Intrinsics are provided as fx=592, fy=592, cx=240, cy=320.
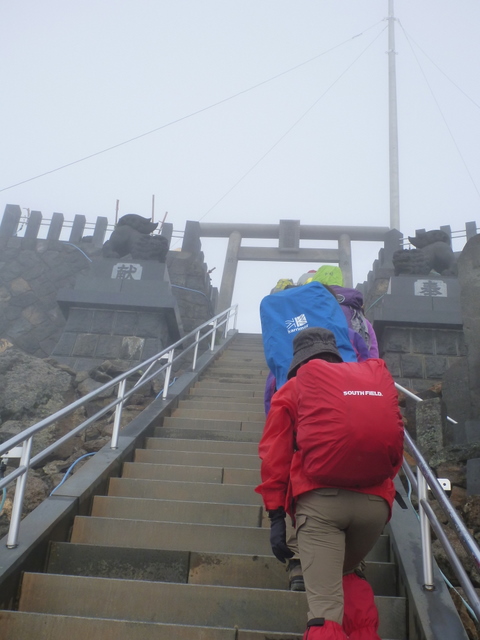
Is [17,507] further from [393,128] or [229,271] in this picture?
[393,128]

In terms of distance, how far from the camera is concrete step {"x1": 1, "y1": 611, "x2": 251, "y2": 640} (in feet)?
8.08

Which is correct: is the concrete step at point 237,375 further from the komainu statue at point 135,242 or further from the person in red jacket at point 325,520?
the person in red jacket at point 325,520

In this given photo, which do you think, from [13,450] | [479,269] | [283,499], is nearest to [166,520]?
[13,450]

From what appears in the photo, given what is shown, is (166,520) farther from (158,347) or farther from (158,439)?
(158,347)

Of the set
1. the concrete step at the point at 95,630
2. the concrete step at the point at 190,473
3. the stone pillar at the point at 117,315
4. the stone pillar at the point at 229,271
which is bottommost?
the concrete step at the point at 95,630

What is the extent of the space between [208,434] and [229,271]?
404 inches

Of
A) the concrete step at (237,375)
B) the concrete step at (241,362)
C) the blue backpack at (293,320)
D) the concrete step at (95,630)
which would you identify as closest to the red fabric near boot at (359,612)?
the concrete step at (95,630)

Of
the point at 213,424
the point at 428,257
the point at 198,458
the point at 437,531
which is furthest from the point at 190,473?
the point at 428,257

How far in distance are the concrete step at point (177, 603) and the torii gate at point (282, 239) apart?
1188 centimetres

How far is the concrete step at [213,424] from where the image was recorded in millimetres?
5277

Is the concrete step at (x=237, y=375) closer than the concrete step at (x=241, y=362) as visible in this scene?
Yes

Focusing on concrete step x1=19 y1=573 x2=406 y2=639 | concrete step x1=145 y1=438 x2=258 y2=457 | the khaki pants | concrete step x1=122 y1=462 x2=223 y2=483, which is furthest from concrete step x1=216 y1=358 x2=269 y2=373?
the khaki pants

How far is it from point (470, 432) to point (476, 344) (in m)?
0.73

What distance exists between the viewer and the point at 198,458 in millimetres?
4488
